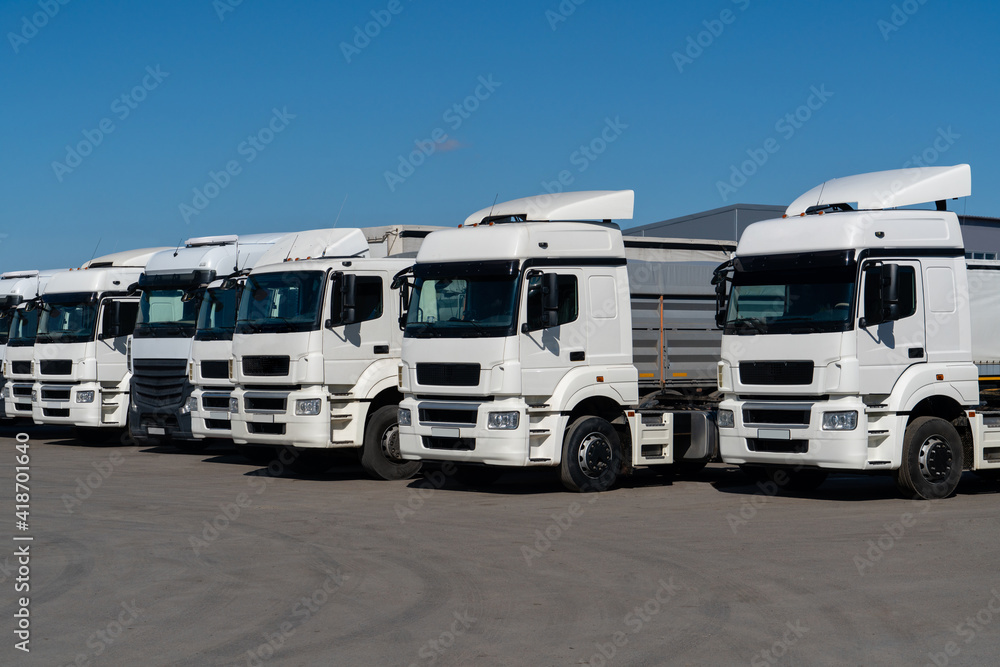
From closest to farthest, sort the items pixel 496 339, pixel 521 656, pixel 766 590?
pixel 521 656 → pixel 766 590 → pixel 496 339

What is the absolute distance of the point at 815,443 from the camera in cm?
1254

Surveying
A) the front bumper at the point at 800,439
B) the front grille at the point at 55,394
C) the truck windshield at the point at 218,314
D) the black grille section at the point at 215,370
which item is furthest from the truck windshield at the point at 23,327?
the front bumper at the point at 800,439

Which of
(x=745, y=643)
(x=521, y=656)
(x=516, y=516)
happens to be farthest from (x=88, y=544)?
(x=745, y=643)

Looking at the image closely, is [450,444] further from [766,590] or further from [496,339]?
[766,590]

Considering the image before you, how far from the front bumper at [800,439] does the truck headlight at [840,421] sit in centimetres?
4

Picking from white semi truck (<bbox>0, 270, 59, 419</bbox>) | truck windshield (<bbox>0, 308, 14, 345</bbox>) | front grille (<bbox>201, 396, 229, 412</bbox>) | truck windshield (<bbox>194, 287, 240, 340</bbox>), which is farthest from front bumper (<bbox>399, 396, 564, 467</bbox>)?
truck windshield (<bbox>0, 308, 14, 345</bbox>)

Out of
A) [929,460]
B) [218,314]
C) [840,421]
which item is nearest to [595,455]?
[840,421]

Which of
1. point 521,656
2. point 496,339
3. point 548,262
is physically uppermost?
point 548,262

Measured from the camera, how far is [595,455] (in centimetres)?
1370

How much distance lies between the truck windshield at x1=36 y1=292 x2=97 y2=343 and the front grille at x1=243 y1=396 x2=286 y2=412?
21.2 feet

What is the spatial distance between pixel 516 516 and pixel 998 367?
6.99 m

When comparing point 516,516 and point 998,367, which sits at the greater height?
point 998,367

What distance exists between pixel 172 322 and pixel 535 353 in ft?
26.6

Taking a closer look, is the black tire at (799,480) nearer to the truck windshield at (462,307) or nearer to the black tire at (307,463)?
the truck windshield at (462,307)
